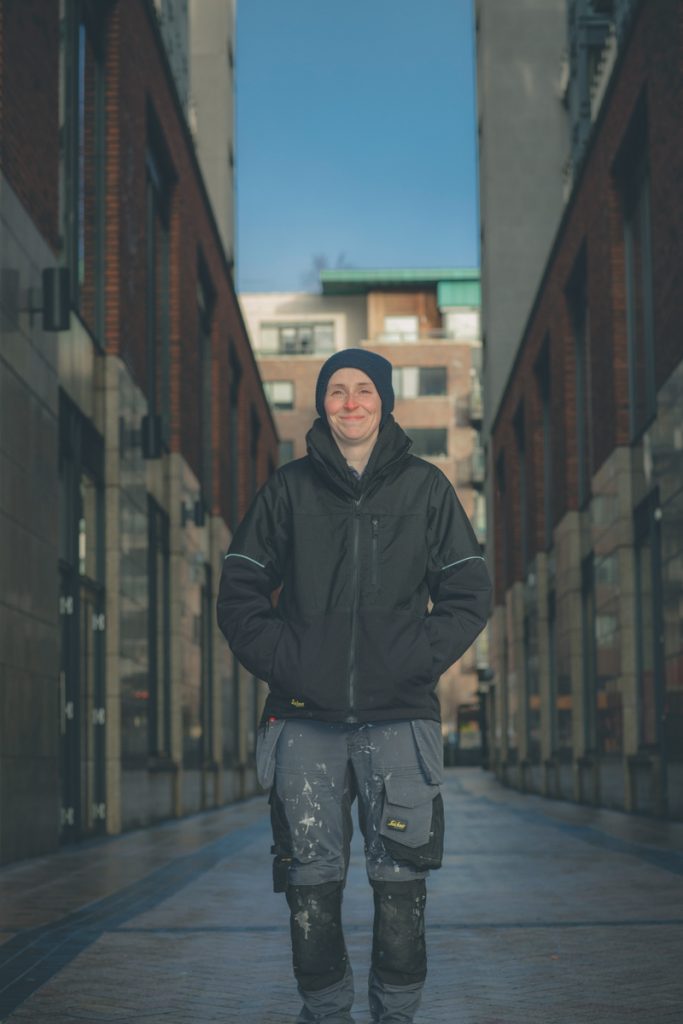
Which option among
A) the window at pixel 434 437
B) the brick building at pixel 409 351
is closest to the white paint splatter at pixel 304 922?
the brick building at pixel 409 351

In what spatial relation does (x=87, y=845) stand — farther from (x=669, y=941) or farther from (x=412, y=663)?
(x=412, y=663)

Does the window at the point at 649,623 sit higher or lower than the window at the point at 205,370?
lower

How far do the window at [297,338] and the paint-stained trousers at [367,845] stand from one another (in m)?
79.3

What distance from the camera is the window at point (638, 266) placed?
20156 millimetres

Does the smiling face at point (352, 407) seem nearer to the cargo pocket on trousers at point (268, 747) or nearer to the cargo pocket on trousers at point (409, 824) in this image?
the cargo pocket on trousers at point (268, 747)

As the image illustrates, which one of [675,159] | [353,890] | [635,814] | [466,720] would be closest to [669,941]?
[353,890]

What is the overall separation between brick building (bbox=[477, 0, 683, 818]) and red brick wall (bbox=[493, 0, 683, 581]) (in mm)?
35

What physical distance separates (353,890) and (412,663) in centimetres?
557

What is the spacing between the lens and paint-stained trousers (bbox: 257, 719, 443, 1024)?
4.27 metres

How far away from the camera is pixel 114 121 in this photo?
18.5m

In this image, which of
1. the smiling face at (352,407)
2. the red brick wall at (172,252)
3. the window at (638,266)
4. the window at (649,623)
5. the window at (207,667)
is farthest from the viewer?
the window at (207,667)

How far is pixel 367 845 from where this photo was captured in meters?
4.36

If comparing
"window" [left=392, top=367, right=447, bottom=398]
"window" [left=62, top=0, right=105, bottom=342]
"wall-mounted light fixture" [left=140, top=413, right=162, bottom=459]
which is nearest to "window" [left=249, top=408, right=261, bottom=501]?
"wall-mounted light fixture" [left=140, top=413, right=162, bottom=459]

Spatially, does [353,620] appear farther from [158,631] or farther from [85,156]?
[158,631]
